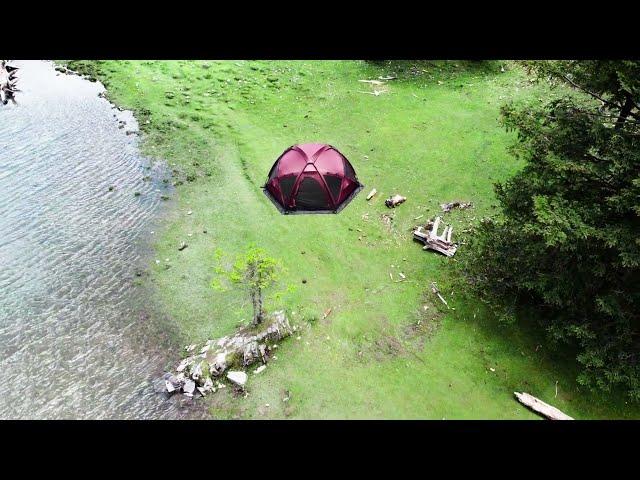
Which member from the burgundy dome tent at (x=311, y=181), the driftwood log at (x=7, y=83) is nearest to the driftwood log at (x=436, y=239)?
the burgundy dome tent at (x=311, y=181)

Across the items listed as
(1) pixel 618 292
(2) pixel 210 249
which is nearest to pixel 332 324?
(2) pixel 210 249

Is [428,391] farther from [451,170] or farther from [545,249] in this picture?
[451,170]

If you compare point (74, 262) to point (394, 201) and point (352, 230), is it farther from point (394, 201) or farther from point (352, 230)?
point (394, 201)

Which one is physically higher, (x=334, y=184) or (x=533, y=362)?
(x=334, y=184)

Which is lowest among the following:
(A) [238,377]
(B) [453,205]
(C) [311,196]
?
(A) [238,377]

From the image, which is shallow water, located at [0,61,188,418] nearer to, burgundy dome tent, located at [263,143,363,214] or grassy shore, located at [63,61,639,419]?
grassy shore, located at [63,61,639,419]

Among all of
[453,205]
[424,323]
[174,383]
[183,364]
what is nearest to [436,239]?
[453,205]
